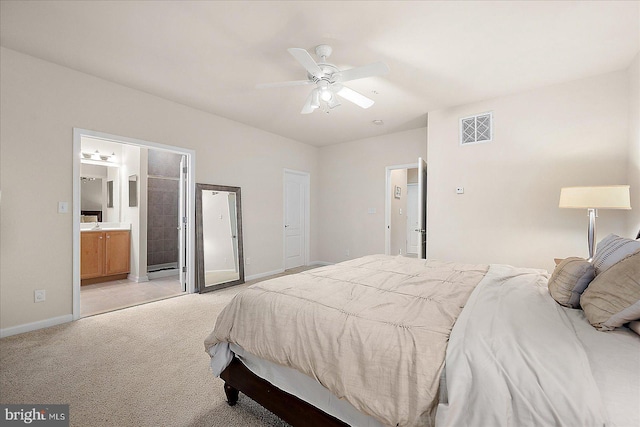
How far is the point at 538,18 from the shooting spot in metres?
2.11

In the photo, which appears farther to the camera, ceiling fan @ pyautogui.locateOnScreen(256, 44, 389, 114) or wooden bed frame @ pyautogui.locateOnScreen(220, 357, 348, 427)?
ceiling fan @ pyautogui.locateOnScreen(256, 44, 389, 114)

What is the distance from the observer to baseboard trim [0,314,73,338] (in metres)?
2.58

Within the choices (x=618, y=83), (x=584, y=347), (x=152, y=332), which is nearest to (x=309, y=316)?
(x=584, y=347)

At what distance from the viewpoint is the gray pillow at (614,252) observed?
50.8 inches

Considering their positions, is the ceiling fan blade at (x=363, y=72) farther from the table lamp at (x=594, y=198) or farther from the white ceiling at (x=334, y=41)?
the table lamp at (x=594, y=198)

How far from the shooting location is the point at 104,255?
451 cm

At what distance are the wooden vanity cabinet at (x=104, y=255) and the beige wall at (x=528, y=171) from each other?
16.6 feet

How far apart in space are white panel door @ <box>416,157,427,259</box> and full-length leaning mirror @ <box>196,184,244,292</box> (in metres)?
2.82

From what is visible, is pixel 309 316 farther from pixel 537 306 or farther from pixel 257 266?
pixel 257 266

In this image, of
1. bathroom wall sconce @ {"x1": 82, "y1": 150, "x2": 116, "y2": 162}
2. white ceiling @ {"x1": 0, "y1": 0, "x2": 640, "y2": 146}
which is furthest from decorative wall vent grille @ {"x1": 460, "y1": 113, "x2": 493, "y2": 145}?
bathroom wall sconce @ {"x1": 82, "y1": 150, "x2": 116, "y2": 162}

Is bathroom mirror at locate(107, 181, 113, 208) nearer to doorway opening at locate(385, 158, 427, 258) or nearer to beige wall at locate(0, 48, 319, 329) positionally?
beige wall at locate(0, 48, 319, 329)

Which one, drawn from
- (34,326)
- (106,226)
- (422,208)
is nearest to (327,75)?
(422,208)

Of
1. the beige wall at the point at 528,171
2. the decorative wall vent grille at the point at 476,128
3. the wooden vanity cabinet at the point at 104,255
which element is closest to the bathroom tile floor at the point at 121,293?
the wooden vanity cabinet at the point at 104,255

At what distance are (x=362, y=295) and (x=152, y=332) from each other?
233 cm
